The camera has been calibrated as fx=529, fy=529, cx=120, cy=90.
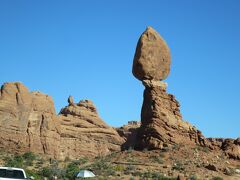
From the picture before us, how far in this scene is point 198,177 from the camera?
125 ft

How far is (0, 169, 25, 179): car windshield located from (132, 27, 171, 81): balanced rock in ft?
87.8

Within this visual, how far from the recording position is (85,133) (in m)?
69.2

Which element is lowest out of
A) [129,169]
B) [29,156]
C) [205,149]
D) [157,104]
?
[129,169]

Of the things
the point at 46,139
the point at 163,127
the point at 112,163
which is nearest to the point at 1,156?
the point at 46,139

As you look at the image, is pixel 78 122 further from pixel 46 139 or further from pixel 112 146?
pixel 46 139

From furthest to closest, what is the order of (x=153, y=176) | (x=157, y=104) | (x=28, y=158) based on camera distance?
(x=28, y=158) → (x=157, y=104) → (x=153, y=176)

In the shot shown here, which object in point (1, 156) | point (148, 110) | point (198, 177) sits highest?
point (148, 110)

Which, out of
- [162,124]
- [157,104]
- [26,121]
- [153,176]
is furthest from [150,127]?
[26,121]

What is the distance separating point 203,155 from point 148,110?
591 centimetres

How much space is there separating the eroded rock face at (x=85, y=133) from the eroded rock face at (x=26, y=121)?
6597 mm

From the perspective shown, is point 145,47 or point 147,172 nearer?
point 147,172

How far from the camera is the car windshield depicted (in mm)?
19308

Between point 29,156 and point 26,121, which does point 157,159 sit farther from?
point 26,121

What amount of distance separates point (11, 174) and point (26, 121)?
3534 cm
